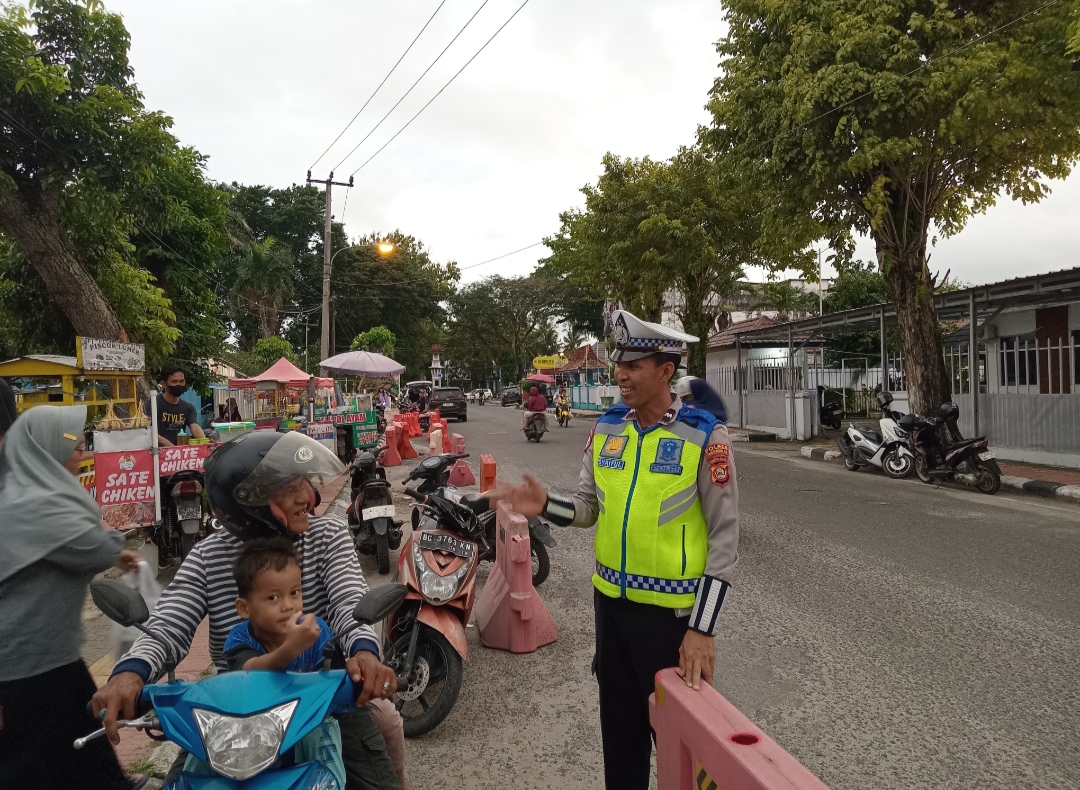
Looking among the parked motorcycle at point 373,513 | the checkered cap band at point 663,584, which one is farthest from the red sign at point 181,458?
the checkered cap band at point 663,584

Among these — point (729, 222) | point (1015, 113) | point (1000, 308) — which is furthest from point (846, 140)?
point (729, 222)

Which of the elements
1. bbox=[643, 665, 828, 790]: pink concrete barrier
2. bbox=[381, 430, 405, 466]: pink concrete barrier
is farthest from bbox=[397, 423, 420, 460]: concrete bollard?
bbox=[643, 665, 828, 790]: pink concrete barrier

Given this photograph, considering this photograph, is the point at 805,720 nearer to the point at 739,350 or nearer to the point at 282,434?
the point at 282,434

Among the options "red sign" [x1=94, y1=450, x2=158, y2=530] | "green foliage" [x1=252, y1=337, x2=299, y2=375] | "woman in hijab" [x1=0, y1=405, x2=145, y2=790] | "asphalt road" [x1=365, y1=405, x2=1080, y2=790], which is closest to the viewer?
"woman in hijab" [x1=0, y1=405, x2=145, y2=790]

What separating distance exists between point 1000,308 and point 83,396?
43.9ft

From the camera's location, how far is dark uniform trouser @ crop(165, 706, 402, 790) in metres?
1.93

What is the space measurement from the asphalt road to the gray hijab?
171cm

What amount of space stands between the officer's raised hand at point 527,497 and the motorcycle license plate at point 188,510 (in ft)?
14.8

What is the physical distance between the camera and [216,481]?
195 cm

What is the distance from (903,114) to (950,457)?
521 centimetres

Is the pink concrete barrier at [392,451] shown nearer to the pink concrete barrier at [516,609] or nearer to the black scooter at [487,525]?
the black scooter at [487,525]

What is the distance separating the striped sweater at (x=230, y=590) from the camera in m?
1.99

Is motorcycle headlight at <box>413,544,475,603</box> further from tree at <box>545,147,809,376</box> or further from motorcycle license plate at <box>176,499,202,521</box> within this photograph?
tree at <box>545,147,809,376</box>

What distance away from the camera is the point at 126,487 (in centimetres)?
586
